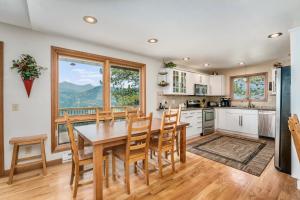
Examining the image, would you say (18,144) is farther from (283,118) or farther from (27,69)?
(283,118)

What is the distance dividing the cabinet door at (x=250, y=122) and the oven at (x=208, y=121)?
893mm

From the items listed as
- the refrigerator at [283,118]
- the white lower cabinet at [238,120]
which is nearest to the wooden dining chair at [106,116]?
the refrigerator at [283,118]

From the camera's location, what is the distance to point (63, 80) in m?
2.88

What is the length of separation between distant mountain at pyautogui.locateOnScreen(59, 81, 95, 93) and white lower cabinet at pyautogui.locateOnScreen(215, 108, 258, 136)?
14.4 feet

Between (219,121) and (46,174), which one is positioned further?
(219,121)

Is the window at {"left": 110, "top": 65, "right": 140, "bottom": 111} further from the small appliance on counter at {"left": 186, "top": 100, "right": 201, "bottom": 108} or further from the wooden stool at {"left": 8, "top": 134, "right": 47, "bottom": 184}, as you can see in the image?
the small appliance on counter at {"left": 186, "top": 100, "right": 201, "bottom": 108}

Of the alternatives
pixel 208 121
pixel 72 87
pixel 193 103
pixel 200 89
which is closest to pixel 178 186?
pixel 72 87

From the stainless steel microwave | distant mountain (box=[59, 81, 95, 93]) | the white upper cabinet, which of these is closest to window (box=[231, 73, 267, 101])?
the white upper cabinet

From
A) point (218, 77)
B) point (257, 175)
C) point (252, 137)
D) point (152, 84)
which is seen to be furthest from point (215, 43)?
point (252, 137)

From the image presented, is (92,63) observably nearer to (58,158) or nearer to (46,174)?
(58,158)

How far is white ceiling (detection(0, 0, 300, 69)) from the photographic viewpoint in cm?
176

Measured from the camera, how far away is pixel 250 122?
Answer: 177 inches

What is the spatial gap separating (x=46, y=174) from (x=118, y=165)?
3.73 feet

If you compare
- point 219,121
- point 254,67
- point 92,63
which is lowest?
point 219,121
